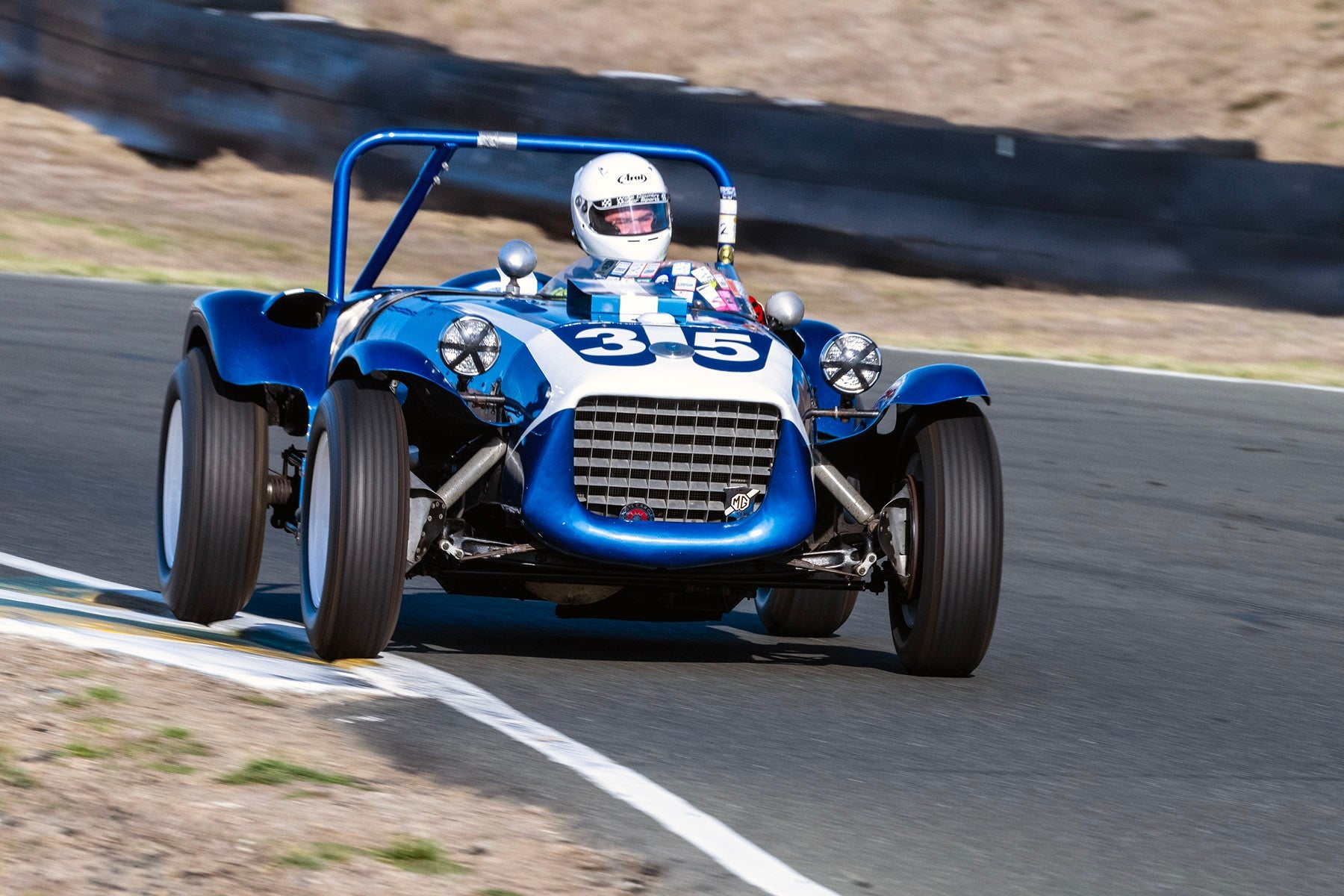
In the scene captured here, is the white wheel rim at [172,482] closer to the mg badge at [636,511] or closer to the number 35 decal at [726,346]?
the mg badge at [636,511]

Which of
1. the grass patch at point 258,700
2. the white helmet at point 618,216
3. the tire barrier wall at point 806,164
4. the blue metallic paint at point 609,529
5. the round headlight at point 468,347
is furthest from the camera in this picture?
the tire barrier wall at point 806,164

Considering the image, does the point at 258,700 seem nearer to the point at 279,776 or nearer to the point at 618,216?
the point at 279,776

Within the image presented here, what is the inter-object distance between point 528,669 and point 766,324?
1528 mm

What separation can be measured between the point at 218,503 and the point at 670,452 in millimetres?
1459

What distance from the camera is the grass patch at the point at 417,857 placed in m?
3.83

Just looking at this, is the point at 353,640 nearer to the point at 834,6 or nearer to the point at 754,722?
the point at 754,722

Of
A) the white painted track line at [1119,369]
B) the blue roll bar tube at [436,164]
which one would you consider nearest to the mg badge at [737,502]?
the blue roll bar tube at [436,164]

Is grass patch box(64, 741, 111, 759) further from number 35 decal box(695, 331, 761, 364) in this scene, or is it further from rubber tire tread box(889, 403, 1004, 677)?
rubber tire tread box(889, 403, 1004, 677)

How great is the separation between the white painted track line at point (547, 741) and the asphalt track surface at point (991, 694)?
51 millimetres

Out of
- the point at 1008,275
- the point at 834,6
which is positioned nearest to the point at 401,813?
the point at 1008,275

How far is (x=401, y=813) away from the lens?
4.16m

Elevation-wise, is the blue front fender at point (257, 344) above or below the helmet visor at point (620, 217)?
below

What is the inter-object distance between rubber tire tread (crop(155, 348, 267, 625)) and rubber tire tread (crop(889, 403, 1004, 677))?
2015 mm

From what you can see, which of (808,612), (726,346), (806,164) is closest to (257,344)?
(726,346)
